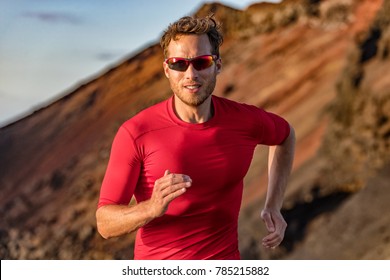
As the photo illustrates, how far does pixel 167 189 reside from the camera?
2.59 m

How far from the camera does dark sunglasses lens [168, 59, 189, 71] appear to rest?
283cm

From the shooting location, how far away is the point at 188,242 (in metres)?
2.93


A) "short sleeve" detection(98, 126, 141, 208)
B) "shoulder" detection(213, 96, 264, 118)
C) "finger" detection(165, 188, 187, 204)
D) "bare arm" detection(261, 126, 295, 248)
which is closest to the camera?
"finger" detection(165, 188, 187, 204)

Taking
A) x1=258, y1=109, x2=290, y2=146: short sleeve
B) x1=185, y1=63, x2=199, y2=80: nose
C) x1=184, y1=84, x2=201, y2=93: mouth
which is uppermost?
x1=185, y1=63, x2=199, y2=80: nose

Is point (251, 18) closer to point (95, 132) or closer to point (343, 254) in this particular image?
point (95, 132)

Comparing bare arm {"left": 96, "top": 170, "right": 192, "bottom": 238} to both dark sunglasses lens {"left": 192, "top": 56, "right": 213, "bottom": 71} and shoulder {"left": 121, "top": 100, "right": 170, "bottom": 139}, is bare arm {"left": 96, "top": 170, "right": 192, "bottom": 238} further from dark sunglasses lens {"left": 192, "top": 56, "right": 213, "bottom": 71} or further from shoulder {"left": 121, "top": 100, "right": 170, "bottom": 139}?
dark sunglasses lens {"left": 192, "top": 56, "right": 213, "bottom": 71}

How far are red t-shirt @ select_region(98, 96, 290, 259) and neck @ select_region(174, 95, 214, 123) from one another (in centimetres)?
2

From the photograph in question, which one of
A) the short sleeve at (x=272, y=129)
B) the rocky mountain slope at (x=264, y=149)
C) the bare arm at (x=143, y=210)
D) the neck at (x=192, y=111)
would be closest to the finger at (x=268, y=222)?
the short sleeve at (x=272, y=129)

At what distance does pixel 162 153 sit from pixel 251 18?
56.8ft

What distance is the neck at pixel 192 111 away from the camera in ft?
9.55

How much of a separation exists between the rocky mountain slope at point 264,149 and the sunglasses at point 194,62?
851cm

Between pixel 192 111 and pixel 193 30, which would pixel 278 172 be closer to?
pixel 192 111

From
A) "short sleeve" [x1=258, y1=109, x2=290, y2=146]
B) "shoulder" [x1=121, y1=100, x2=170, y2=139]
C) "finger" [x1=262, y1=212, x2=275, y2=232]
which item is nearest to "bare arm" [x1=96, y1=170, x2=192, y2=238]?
"shoulder" [x1=121, y1=100, x2=170, y2=139]
